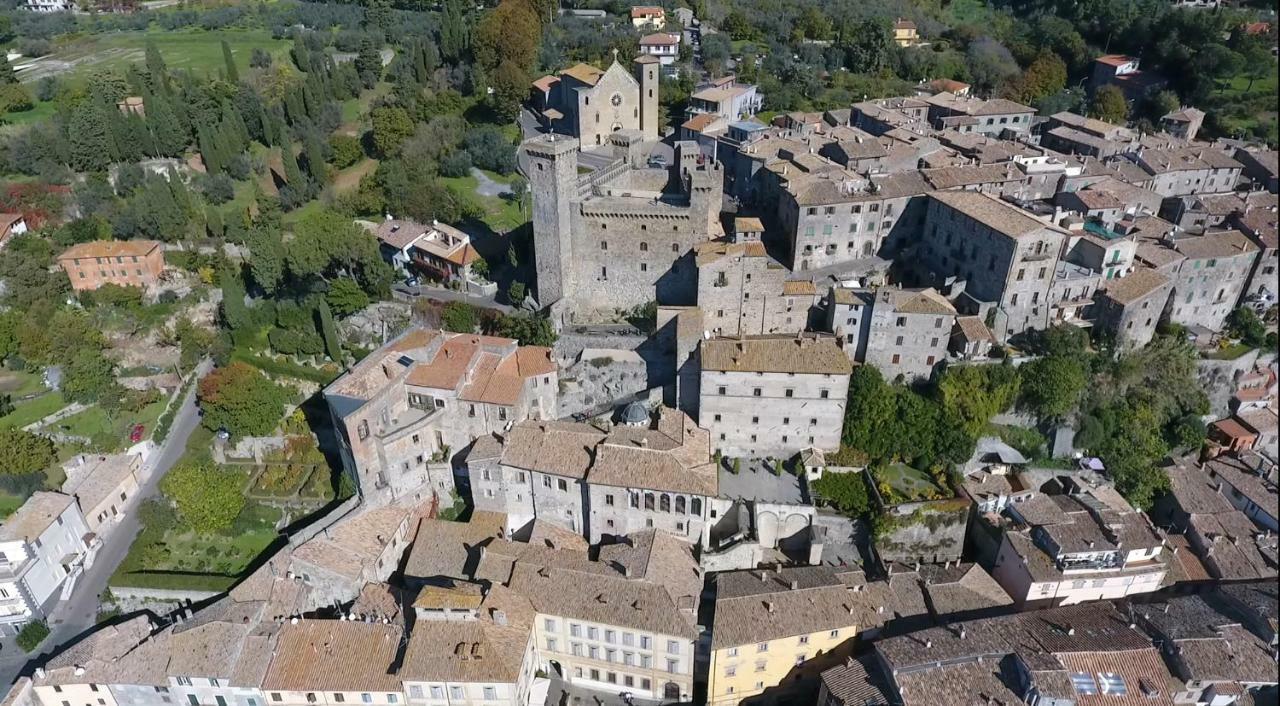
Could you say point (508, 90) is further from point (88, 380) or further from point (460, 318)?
point (88, 380)

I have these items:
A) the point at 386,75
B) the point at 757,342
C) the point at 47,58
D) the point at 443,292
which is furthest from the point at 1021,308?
the point at 47,58

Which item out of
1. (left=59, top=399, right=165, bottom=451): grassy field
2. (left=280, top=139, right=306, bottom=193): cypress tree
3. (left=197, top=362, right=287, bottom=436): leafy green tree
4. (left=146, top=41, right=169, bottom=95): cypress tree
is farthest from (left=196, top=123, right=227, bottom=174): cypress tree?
(left=197, top=362, right=287, bottom=436): leafy green tree

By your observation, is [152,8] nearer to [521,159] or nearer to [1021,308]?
[521,159]

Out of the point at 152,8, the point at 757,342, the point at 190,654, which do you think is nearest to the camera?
the point at 190,654

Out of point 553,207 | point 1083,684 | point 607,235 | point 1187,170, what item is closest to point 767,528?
point 1083,684

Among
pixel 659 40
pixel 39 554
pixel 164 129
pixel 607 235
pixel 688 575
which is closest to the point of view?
pixel 688 575

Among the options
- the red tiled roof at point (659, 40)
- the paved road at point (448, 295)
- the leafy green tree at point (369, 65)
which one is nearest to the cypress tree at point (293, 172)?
the paved road at point (448, 295)
